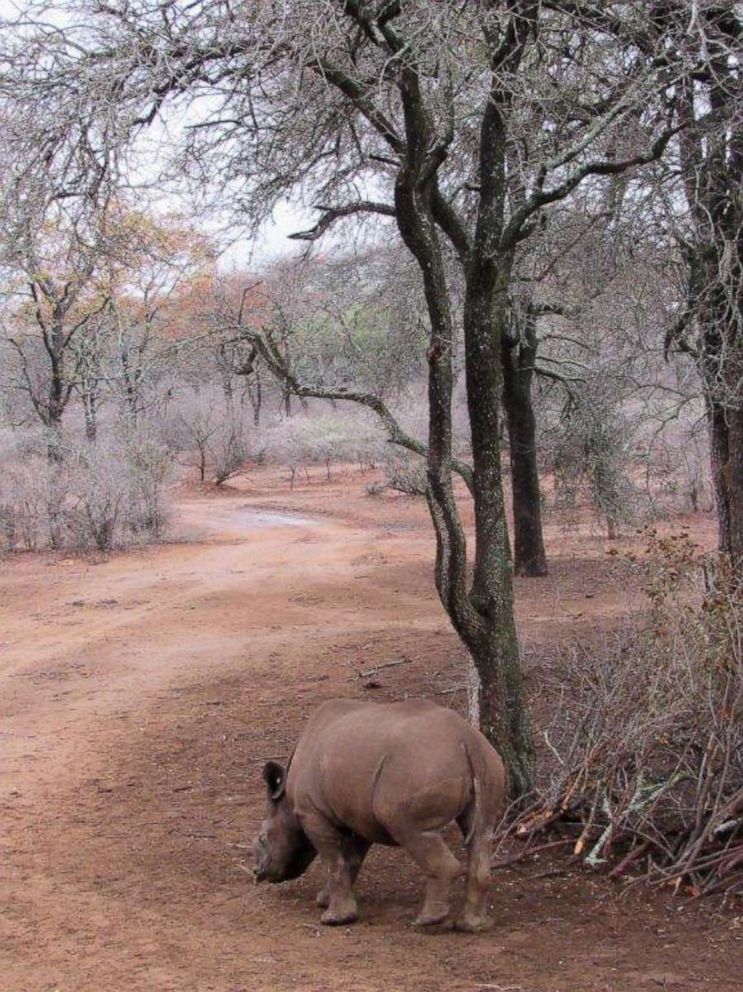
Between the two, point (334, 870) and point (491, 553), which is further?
point (491, 553)

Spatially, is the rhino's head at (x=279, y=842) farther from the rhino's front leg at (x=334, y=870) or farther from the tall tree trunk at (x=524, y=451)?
the tall tree trunk at (x=524, y=451)

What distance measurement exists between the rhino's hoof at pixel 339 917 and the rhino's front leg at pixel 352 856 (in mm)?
176

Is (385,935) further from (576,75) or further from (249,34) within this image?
(576,75)

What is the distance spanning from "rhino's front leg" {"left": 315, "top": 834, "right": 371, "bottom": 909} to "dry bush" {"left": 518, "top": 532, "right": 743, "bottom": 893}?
117cm

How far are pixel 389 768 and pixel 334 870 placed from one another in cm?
73

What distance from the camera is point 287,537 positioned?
2712 centimetres

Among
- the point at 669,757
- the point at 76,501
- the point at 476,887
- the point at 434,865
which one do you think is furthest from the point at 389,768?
the point at 76,501

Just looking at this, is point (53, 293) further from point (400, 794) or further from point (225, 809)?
point (400, 794)

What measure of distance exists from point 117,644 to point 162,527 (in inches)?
509

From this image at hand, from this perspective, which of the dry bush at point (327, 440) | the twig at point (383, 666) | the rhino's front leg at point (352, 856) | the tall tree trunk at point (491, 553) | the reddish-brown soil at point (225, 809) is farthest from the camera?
the dry bush at point (327, 440)

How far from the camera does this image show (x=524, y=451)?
59.9ft

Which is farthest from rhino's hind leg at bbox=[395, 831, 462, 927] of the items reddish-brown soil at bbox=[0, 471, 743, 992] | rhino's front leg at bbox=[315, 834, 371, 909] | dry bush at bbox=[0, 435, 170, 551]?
dry bush at bbox=[0, 435, 170, 551]

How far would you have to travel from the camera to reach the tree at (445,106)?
6566mm

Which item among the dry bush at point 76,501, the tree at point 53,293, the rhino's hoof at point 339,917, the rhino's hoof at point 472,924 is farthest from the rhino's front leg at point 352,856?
the dry bush at point 76,501
